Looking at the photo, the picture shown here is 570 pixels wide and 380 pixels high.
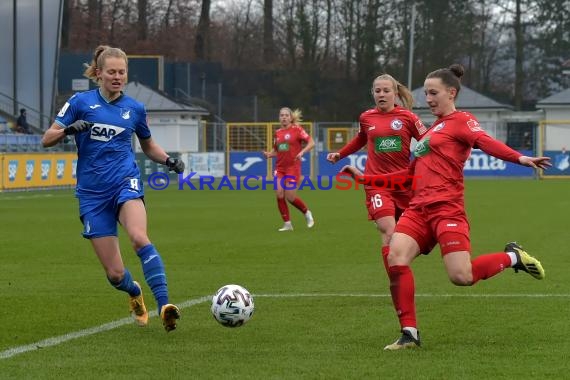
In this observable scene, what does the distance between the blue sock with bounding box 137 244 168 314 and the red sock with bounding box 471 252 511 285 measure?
2.16 m

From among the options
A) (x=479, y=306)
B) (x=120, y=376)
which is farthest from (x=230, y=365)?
(x=479, y=306)

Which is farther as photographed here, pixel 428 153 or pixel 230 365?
pixel 428 153

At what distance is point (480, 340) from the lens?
26.7 ft

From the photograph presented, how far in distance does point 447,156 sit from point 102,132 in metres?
2.48

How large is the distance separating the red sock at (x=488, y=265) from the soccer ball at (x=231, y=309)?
1629 millimetres

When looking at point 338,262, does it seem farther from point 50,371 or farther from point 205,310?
point 50,371

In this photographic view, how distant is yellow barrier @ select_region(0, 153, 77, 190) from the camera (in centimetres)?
3341

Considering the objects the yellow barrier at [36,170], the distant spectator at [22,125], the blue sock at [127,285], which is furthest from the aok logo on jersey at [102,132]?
the distant spectator at [22,125]

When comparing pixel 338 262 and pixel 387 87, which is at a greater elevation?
pixel 387 87

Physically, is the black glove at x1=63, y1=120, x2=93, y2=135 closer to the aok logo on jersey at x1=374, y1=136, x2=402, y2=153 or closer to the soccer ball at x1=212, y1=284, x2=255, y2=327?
the soccer ball at x1=212, y1=284, x2=255, y2=327

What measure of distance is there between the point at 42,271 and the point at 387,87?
5009mm

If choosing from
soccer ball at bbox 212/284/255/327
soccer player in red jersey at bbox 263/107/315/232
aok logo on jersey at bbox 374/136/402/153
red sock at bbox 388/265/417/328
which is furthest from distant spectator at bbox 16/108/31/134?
red sock at bbox 388/265/417/328

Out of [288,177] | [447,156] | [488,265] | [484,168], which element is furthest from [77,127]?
[484,168]

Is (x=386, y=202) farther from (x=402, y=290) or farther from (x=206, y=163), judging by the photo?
(x=206, y=163)
